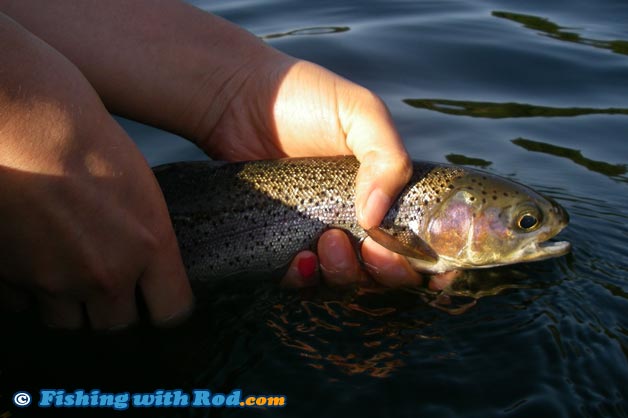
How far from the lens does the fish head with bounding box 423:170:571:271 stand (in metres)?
3.80

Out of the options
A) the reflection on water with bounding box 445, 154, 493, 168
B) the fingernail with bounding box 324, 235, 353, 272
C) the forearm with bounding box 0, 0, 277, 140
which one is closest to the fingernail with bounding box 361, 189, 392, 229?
the fingernail with bounding box 324, 235, 353, 272

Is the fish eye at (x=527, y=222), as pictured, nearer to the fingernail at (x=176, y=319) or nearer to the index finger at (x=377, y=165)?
the index finger at (x=377, y=165)

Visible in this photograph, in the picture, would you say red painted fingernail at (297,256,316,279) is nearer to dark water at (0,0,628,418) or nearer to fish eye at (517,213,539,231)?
dark water at (0,0,628,418)

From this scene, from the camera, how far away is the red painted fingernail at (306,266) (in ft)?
12.1

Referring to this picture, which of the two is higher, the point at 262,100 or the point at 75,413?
the point at 262,100

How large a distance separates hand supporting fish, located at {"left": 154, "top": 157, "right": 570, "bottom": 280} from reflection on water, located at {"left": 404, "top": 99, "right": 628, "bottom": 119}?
2507mm

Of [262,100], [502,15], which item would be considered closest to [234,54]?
[262,100]

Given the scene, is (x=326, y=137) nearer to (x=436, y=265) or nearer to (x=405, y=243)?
(x=405, y=243)

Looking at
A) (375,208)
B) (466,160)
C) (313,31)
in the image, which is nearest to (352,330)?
(375,208)

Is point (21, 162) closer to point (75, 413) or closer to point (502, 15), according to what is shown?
point (75, 413)

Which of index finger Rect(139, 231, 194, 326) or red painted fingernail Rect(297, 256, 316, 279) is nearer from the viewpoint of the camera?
index finger Rect(139, 231, 194, 326)

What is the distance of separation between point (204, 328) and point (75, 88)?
1308mm

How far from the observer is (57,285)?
292 centimetres

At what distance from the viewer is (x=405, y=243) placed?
149 inches
